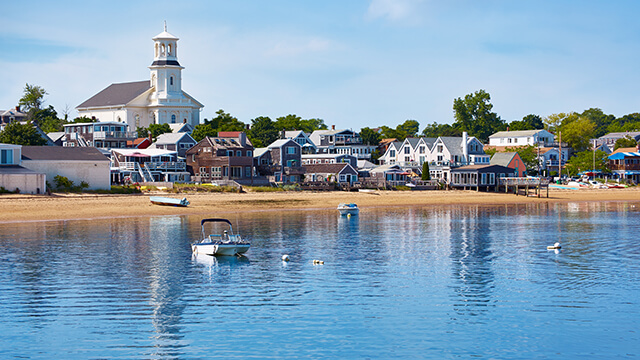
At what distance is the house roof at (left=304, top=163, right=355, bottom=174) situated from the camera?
111 meters

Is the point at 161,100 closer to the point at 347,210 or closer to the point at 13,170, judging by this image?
the point at 13,170

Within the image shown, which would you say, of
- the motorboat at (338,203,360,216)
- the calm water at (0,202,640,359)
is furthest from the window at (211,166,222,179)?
the calm water at (0,202,640,359)

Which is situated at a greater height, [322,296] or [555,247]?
[555,247]

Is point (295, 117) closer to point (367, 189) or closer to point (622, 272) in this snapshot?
point (367, 189)

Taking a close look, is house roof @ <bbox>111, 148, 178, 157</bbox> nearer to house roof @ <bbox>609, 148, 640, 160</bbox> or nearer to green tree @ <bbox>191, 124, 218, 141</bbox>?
green tree @ <bbox>191, 124, 218, 141</bbox>

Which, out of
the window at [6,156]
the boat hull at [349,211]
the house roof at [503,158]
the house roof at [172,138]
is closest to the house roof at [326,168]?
the house roof at [172,138]

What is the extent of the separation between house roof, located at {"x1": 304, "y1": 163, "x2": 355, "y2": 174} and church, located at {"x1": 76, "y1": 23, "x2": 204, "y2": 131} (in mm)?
45396

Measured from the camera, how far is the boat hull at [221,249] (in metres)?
42.5

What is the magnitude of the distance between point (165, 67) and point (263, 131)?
2793 centimetres

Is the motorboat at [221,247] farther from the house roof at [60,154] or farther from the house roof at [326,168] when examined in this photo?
the house roof at [326,168]

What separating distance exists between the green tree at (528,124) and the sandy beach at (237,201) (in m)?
60.7

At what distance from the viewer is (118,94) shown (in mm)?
157250

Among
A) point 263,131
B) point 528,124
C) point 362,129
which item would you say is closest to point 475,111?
point 528,124

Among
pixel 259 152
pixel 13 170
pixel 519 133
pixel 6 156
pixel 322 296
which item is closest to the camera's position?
pixel 322 296
